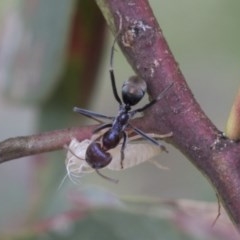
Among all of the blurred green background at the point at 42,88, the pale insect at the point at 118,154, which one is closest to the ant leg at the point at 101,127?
the pale insect at the point at 118,154

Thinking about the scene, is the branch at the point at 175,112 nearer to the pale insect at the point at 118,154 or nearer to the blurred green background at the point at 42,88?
the pale insect at the point at 118,154

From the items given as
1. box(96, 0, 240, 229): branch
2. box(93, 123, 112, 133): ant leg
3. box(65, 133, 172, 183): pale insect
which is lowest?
box(65, 133, 172, 183): pale insect

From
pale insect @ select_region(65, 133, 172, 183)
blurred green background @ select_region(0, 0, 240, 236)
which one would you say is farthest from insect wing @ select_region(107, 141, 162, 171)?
blurred green background @ select_region(0, 0, 240, 236)

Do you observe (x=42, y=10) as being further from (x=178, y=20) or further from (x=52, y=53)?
(x=178, y=20)

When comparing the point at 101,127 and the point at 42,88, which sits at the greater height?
A: the point at 101,127

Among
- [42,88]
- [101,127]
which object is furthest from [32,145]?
[42,88]

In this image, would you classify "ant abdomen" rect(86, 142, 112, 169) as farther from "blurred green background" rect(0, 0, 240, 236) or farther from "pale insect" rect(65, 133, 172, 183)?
"blurred green background" rect(0, 0, 240, 236)

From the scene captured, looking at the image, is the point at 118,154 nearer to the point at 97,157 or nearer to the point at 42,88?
the point at 97,157
